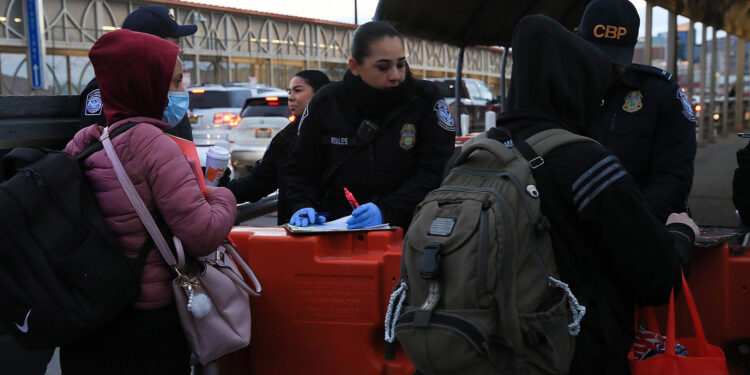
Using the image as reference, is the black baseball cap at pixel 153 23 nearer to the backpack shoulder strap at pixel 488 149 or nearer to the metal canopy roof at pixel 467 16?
the backpack shoulder strap at pixel 488 149

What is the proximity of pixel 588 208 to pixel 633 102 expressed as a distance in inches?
60.6

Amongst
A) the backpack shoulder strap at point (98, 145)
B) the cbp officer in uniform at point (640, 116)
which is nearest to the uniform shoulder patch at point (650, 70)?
the cbp officer in uniform at point (640, 116)

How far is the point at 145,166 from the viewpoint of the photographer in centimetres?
255

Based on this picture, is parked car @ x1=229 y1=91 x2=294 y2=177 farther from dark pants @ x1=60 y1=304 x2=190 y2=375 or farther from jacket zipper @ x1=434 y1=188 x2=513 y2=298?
jacket zipper @ x1=434 y1=188 x2=513 y2=298

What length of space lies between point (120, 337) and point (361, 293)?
1.01 meters

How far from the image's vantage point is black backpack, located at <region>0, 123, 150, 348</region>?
2.29 metres

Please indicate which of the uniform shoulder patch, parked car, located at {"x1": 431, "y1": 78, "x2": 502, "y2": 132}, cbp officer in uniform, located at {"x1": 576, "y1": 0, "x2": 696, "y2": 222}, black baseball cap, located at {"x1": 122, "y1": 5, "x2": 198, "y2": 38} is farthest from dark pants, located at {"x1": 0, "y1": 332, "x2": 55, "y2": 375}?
parked car, located at {"x1": 431, "y1": 78, "x2": 502, "y2": 132}

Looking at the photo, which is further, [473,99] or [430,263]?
[473,99]

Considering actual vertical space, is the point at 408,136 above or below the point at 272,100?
below

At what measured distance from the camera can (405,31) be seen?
794cm

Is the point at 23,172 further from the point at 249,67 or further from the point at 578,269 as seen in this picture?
the point at 249,67

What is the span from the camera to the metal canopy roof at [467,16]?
25.5 feet

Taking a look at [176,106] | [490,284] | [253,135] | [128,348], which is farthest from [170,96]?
[253,135]

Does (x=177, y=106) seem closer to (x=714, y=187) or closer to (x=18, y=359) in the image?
(x=18, y=359)
